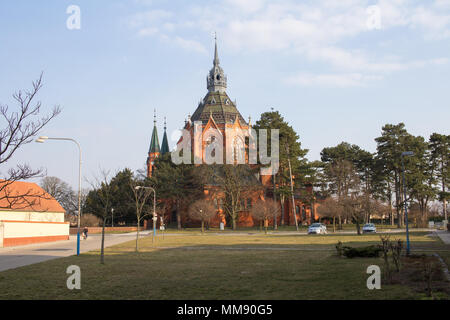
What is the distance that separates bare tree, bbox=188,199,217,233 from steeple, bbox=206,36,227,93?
31.4 metres

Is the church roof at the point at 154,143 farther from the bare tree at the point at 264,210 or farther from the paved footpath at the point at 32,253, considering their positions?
the paved footpath at the point at 32,253

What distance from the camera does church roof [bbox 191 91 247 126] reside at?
2955 inches

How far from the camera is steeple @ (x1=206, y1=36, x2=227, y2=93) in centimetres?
8300

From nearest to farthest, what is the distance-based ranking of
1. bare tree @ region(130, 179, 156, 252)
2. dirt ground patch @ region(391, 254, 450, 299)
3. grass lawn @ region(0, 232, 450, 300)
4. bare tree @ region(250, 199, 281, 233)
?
dirt ground patch @ region(391, 254, 450, 299) → grass lawn @ region(0, 232, 450, 300) → bare tree @ region(130, 179, 156, 252) → bare tree @ region(250, 199, 281, 233)

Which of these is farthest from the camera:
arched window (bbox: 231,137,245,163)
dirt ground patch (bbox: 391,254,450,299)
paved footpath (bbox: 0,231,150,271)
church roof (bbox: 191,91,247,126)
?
church roof (bbox: 191,91,247,126)

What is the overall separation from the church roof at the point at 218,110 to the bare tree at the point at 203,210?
1965 cm

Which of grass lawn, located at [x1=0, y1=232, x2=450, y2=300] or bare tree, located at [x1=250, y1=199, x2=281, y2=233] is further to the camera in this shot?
bare tree, located at [x1=250, y1=199, x2=281, y2=233]

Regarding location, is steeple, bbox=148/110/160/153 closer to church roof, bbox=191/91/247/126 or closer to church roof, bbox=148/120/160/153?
church roof, bbox=148/120/160/153

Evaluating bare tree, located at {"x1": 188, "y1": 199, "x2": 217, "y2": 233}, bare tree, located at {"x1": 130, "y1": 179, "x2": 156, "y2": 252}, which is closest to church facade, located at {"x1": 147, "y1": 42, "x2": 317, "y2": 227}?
bare tree, located at {"x1": 188, "y1": 199, "x2": 217, "y2": 233}

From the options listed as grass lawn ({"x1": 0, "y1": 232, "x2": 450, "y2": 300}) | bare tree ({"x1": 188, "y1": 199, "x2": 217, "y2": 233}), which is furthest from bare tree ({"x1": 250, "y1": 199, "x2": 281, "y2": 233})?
grass lawn ({"x1": 0, "y1": 232, "x2": 450, "y2": 300})

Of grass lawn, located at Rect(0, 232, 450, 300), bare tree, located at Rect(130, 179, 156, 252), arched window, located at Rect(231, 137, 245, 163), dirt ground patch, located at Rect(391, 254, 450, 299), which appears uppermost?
arched window, located at Rect(231, 137, 245, 163)

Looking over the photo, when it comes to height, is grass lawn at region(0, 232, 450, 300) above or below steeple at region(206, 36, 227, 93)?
below

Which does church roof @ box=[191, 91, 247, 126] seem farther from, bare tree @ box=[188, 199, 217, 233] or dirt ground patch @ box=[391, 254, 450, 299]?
dirt ground patch @ box=[391, 254, 450, 299]
